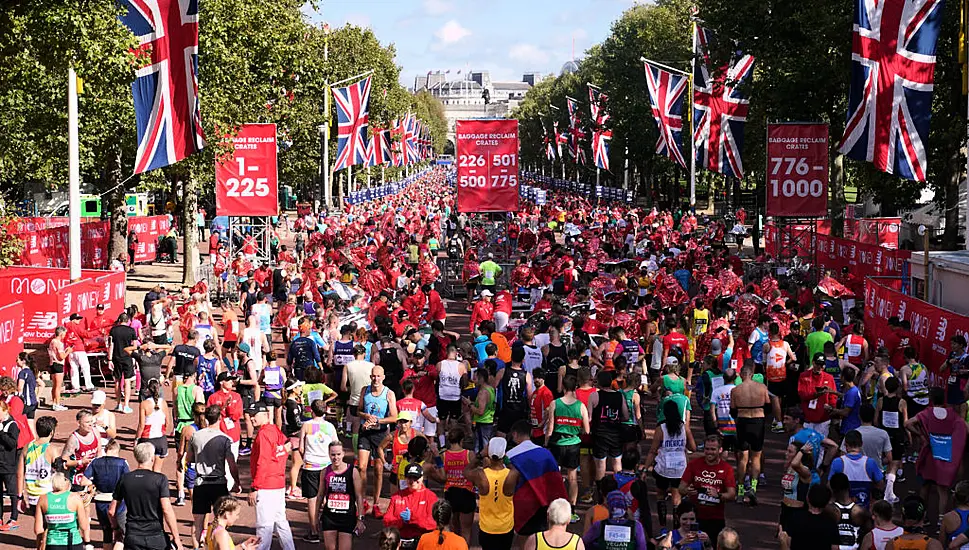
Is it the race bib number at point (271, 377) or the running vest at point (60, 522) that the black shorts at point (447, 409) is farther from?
the running vest at point (60, 522)

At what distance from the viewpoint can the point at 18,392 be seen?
14734mm

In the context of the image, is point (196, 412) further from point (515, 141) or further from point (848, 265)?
point (848, 265)

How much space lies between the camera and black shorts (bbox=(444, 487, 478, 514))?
10.5m

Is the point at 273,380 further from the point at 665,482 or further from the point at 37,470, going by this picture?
the point at 665,482

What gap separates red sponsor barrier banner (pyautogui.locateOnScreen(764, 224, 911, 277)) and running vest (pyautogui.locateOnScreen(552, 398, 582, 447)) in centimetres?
1401

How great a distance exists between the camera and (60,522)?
33.1ft

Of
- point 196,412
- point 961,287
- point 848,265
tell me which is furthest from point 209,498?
point 848,265

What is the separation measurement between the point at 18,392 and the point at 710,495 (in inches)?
344

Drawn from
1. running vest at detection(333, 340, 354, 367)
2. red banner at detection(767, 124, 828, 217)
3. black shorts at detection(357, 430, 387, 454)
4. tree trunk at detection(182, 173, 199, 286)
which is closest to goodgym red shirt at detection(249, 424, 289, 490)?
black shorts at detection(357, 430, 387, 454)

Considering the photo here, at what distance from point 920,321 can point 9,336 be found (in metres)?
12.9

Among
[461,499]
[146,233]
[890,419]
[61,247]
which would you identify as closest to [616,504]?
[461,499]

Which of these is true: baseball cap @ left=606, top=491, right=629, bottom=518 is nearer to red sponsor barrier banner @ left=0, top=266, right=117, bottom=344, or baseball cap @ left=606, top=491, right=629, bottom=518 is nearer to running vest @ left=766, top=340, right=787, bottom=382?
running vest @ left=766, top=340, right=787, bottom=382

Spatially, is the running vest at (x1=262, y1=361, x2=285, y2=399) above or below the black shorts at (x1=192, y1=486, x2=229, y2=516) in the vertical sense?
above

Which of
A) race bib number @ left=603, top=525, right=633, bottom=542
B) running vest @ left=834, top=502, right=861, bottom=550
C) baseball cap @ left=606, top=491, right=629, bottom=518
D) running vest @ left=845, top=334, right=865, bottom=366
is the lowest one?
running vest @ left=834, top=502, right=861, bottom=550
